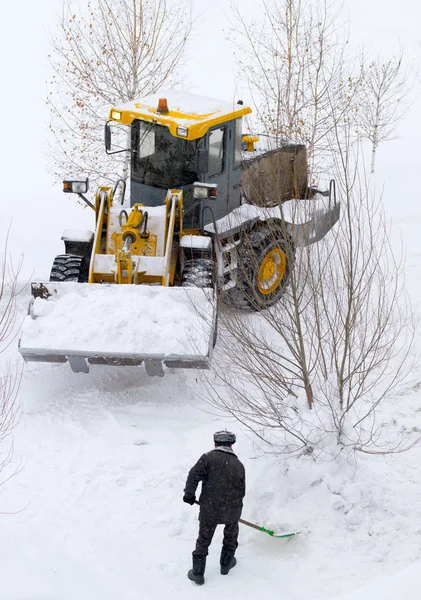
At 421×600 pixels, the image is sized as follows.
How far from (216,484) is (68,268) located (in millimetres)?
4167

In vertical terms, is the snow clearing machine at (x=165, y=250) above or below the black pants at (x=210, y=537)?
above

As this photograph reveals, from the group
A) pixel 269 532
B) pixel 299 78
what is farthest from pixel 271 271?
pixel 299 78

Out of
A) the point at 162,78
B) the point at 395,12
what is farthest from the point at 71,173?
the point at 395,12

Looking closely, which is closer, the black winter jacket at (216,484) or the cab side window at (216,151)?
the black winter jacket at (216,484)

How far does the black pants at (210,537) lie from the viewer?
667cm

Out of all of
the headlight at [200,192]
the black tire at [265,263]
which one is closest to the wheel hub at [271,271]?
the black tire at [265,263]

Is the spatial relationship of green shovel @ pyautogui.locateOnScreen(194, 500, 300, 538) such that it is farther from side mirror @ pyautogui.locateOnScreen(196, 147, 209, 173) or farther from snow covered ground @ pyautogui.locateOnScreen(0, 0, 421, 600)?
side mirror @ pyautogui.locateOnScreen(196, 147, 209, 173)

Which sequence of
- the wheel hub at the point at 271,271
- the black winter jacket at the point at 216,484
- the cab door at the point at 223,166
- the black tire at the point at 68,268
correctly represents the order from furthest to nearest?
the wheel hub at the point at 271,271 < the cab door at the point at 223,166 < the black tire at the point at 68,268 < the black winter jacket at the point at 216,484

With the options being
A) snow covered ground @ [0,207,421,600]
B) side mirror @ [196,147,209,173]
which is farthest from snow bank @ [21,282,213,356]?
side mirror @ [196,147,209,173]

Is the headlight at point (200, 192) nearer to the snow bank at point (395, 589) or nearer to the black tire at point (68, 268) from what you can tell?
the black tire at point (68, 268)

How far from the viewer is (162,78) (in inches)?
660

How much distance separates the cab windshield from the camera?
10.1 meters

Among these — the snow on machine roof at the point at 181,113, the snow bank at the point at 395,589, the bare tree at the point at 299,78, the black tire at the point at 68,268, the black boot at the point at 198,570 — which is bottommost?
the black boot at the point at 198,570

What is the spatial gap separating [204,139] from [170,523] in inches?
188
